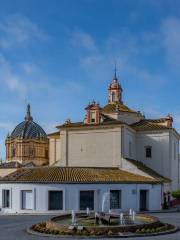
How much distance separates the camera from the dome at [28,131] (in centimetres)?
8744

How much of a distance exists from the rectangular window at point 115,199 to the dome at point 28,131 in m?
46.7

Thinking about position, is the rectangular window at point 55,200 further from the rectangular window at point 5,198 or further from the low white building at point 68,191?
the rectangular window at point 5,198

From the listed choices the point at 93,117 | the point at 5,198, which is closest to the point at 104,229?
the point at 5,198

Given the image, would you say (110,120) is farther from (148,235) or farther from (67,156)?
(148,235)

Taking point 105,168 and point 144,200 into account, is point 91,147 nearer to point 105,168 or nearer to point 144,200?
point 105,168

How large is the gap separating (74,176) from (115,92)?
1969 centimetres

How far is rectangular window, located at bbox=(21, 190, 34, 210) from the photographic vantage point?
40.8 meters

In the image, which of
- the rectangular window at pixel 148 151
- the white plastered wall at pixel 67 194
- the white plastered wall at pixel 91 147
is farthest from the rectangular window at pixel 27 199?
the rectangular window at pixel 148 151

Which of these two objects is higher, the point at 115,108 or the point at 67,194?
the point at 115,108

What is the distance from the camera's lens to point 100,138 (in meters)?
49.4

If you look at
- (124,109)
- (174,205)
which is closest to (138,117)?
(124,109)

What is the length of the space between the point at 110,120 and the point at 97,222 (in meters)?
24.1

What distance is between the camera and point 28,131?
8800 centimetres

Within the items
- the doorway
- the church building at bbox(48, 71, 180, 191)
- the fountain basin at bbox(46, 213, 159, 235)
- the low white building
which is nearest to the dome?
the church building at bbox(48, 71, 180, 191)
